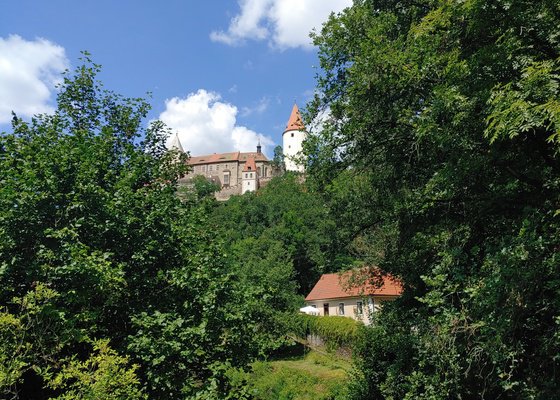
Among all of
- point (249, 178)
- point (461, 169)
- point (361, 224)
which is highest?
point (249, 178)

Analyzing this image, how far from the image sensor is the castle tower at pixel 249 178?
367 feet

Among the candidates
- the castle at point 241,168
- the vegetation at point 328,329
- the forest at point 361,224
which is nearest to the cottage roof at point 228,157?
the castle at point 241,168

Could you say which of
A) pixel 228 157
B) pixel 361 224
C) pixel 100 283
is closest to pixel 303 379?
pixel 361 224

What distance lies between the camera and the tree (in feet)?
18.2

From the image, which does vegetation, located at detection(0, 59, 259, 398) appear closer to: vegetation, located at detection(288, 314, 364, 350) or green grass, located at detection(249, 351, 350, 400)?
green grass, located at detection(249, 351, 350, 400)

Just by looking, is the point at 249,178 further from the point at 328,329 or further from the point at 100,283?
the point at 100,283

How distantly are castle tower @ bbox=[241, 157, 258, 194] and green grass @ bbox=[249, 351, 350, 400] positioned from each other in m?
84.3

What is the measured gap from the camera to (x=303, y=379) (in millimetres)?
23172

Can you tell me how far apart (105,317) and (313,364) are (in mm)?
22112

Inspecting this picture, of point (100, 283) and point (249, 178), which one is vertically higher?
point (249, 178)

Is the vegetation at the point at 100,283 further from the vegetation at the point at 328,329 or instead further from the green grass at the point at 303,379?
the vegetation at the point at 328,329

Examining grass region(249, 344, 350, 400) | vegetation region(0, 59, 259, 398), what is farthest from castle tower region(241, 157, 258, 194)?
vegetation region(0, 59, 259, 398)

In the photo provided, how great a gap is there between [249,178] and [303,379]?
300 feet

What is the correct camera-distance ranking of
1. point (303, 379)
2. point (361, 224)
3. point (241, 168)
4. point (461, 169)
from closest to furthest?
point (461, 169) < point (361, 224) < point (303, 379) < point (241, 168)
